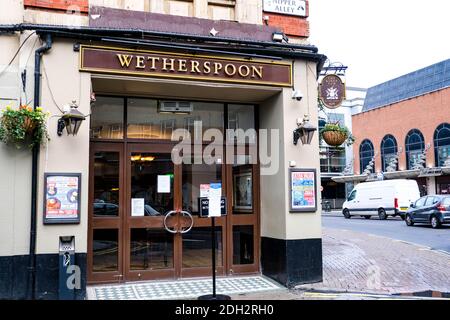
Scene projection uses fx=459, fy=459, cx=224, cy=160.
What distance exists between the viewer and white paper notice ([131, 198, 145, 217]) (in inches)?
329

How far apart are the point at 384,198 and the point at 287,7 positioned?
Answer: 20971 mm

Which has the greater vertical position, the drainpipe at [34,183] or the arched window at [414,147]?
the arched window at [414,147]

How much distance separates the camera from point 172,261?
8.59m

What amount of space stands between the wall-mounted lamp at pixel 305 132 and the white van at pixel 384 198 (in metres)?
19.8

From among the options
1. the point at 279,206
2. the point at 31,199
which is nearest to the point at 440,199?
the point at 279,206

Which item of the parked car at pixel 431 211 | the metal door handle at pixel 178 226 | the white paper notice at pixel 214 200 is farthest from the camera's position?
the parked car at pixel 431 211

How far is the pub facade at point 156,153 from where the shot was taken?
22.8ft

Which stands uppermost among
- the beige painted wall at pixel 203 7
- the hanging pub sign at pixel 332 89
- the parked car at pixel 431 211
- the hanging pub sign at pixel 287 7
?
the hanging pub sign at pixel 287 7

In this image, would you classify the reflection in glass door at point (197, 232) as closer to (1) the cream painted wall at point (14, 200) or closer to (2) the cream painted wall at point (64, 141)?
(2) the cream painted wall at point (64, 141)

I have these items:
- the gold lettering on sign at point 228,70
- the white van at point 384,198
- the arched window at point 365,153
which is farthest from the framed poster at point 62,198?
the arched window at point 365,153

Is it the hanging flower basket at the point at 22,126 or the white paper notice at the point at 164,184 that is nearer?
the hanging flower basket at the point at 22,126

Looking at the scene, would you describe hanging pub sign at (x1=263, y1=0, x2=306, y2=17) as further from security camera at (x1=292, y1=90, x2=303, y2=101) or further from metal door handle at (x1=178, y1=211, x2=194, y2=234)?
metal door handle at (x1=178, y1=211, x2=194, y2=234)

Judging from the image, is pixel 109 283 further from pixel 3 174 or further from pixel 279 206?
pixel 279 206

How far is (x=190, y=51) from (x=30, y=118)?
2.83 metres
